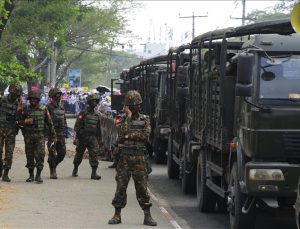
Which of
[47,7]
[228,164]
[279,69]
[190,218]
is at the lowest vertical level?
[190,218]

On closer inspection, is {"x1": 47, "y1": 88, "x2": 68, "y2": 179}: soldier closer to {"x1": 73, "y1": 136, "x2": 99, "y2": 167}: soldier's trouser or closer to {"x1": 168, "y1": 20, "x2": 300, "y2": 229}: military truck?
{"x1": 73, "y1": 136, "x2": 99, "y2": 167}: soldier's trouser

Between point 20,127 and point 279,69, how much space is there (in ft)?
21.1

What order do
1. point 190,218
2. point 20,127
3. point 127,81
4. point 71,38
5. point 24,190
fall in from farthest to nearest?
1. point 71,38
2. point 127,81
3. point 20,127
4. point 24,190
5. point 190,218

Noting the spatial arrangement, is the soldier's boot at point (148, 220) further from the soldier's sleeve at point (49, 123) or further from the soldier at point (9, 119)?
the soldier at point (9, 119)

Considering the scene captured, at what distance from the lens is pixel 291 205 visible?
9.21m

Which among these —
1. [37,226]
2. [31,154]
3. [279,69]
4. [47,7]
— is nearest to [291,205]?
[279,69]

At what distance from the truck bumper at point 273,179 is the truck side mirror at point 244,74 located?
2.78ft

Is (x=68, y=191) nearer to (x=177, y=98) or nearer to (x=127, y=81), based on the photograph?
(x=177, y=98)

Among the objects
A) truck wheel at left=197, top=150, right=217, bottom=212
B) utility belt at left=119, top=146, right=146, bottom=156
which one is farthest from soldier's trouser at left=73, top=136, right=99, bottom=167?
utility belt at left=119, top=146, right=146, bottom=156

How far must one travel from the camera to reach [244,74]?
844cm

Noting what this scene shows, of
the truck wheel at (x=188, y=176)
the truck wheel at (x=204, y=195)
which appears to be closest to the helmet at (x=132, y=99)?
the truck wheel at (x=204, y=195)

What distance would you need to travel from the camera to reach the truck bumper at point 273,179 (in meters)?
8.41

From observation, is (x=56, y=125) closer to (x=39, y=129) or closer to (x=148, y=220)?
(x=39, y=129)

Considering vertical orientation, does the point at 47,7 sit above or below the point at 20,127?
above
